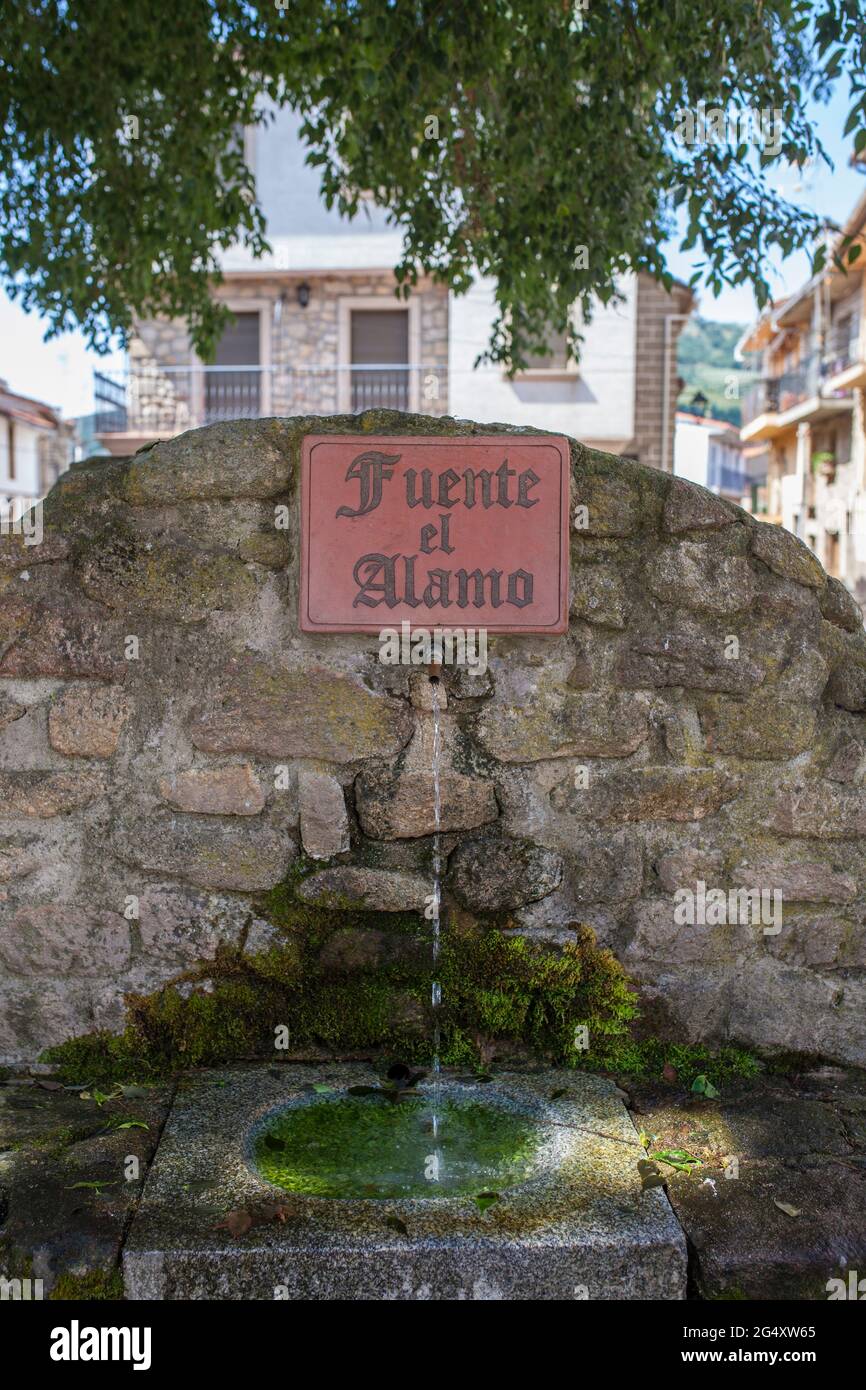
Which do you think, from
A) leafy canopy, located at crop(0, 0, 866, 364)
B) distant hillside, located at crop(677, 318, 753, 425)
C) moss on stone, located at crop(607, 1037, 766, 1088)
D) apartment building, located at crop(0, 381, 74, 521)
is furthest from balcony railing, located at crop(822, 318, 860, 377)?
distant hillside, located at crop(677, 318, 753, 425)

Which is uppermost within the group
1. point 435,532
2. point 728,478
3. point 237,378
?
point 728,478

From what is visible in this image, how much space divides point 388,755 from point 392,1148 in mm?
838

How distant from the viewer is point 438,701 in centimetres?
261

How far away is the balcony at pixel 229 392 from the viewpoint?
1586 cm

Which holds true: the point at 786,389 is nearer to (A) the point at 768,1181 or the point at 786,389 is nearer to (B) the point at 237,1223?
(A) the point at 768,1181

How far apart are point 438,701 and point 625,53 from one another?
289 centimetres

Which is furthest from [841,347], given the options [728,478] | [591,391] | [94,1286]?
[94,1286]

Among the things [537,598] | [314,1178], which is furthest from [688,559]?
[314,1178]

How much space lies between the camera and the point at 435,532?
262 centimetres

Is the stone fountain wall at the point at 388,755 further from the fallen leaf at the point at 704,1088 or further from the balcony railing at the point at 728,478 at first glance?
the balcony railing at the point at 728,478

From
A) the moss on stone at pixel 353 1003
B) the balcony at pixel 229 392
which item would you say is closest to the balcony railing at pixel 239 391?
the balcony at pixel 229 392

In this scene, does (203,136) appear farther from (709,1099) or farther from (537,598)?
(709,1099)

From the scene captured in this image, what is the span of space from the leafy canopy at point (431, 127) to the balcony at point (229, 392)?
9.31 m

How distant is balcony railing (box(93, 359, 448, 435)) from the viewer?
1584cm
